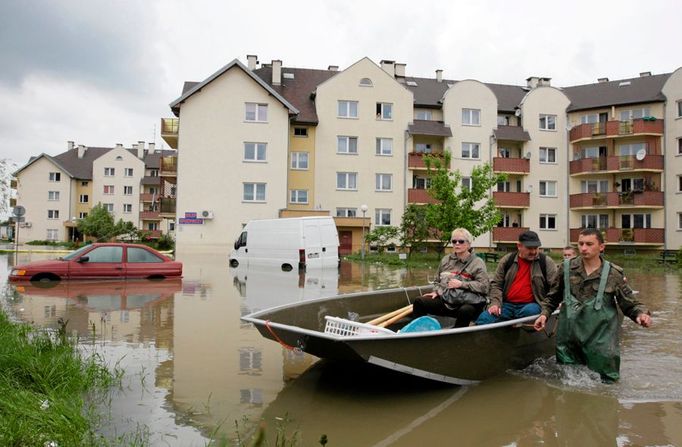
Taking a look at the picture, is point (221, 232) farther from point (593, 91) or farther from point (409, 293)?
point (593, 91)

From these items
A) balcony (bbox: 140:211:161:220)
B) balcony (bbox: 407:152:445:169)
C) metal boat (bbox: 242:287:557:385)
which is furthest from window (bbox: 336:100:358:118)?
balcony (bbox: 140:211:161:220)

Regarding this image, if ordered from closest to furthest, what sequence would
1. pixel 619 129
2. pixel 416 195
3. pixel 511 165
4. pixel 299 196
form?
pixel 299 196 → pixel 416 195 → pixel 619 129 → pixel 511 165

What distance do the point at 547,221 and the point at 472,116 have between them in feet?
32.3

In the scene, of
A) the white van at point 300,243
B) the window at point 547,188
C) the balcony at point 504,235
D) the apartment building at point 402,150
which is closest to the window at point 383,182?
the apartment building at point 402,150

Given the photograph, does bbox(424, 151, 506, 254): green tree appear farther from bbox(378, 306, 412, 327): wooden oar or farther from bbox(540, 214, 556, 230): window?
bbox(378, 306, 412, 327): wooden oar

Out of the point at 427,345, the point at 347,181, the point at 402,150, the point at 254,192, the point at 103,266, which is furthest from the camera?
the point at 402,150

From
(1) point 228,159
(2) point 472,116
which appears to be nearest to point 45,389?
(1) point 228,159

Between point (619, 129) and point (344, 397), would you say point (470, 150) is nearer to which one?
point (619, 129)

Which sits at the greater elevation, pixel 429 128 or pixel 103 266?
pixel 429 128

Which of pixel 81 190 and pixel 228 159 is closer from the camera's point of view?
pixel 228 159

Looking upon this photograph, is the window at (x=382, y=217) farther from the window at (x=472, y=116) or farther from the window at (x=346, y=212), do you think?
the window at (x=472, y=116)

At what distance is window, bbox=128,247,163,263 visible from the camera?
17.0m

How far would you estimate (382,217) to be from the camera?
1604 inches

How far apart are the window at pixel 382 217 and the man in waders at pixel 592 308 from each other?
3388 cm
